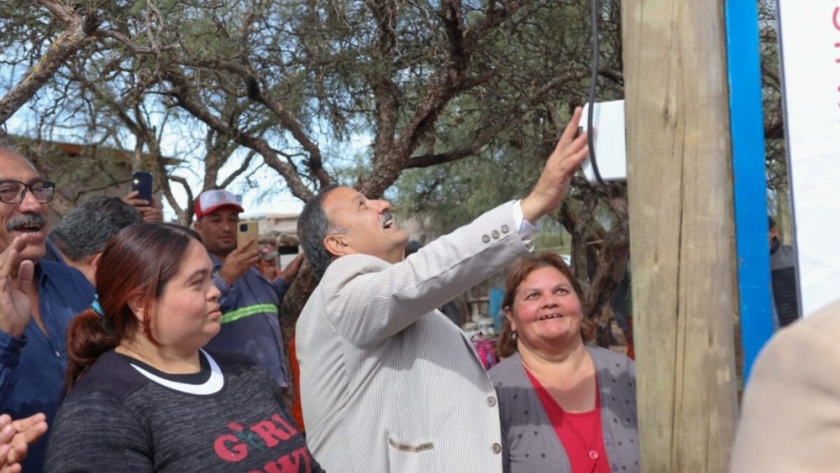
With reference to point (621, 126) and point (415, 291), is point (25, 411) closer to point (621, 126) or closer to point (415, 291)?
point (415, 291)

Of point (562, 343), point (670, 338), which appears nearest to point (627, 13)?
point (670, 338)

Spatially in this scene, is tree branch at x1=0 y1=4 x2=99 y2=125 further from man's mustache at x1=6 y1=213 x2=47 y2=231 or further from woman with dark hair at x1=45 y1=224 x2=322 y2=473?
woman with dark hair at x1=45 y1=224 x2=322 y2=473

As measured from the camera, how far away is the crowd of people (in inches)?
89.0

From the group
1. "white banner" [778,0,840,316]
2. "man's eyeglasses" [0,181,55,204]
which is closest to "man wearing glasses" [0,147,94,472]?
"man's eyeglasses" [0,181,55,204]

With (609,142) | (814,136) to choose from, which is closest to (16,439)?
(609,142)

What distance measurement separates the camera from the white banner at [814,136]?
6.86 feet

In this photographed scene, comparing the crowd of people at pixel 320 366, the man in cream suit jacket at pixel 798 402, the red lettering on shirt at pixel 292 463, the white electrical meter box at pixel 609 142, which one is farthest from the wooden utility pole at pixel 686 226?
the man in cream suit jacket at pixel 798 402

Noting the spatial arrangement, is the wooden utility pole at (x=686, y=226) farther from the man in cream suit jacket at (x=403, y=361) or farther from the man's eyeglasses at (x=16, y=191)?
the man's eyeglasses at (x=16, y=191)

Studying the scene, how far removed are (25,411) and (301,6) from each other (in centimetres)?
520

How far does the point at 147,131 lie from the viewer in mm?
10680

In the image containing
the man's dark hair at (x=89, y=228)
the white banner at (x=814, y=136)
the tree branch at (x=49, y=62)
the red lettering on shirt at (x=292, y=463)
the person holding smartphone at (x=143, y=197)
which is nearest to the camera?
the white banner at (x=814, y=136)

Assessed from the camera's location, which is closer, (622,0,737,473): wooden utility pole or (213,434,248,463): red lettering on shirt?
(622,0,737,473): wooden utility pole

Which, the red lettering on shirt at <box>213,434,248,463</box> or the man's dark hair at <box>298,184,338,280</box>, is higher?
the man's dark hair at <box>298,184,338,280</box>

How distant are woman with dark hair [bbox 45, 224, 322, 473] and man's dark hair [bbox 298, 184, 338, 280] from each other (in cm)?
55
